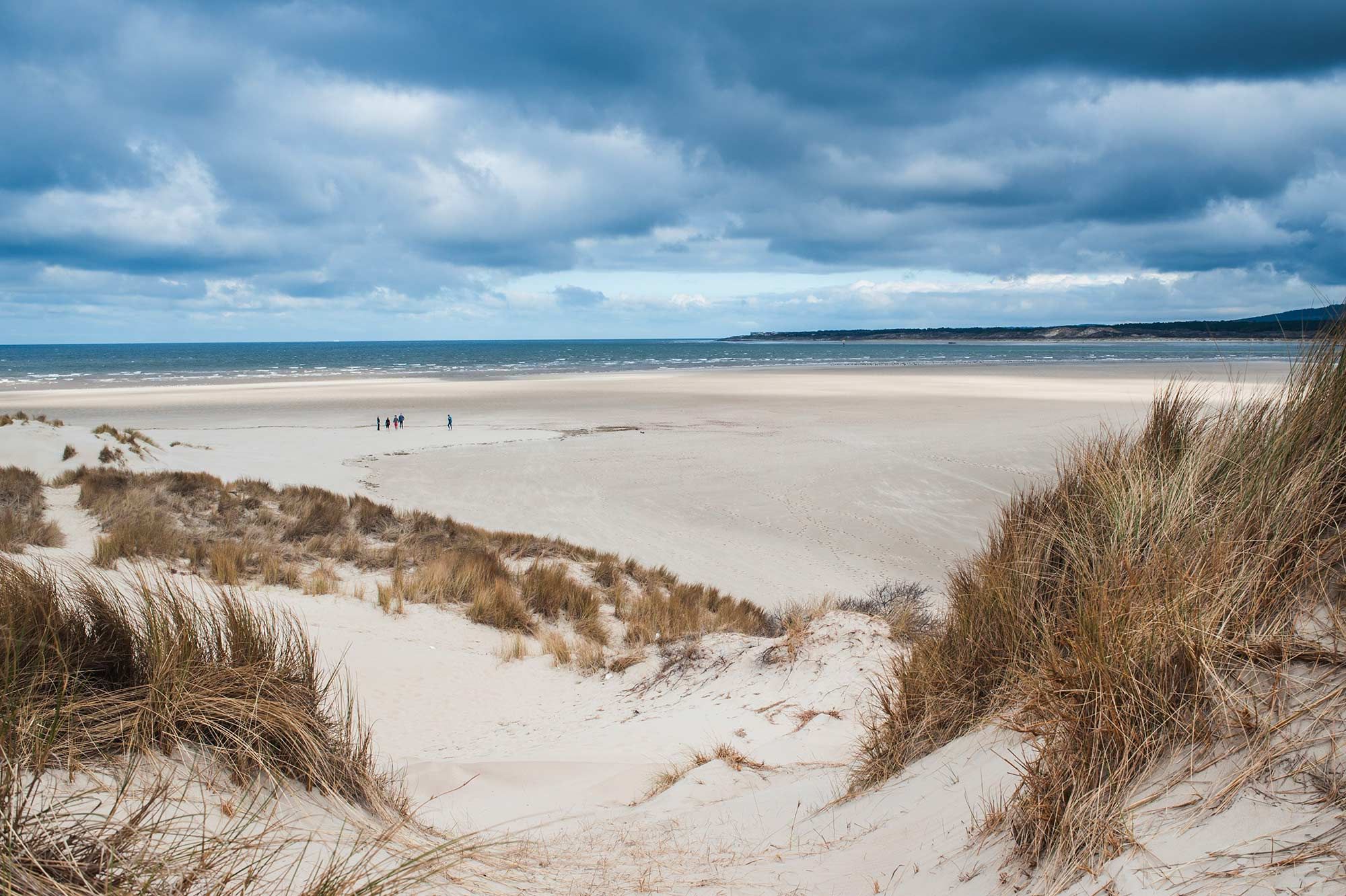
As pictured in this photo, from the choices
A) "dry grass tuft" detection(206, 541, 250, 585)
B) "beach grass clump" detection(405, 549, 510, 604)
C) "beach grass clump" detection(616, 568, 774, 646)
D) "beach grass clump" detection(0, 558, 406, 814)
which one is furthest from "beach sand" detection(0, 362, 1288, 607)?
"beach grass clump" detection(0, 558, 406, 814)

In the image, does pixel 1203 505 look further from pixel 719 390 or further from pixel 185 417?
pixel 719 390

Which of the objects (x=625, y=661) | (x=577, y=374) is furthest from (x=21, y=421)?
(x=577, y=374)

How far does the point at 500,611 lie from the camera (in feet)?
28.1

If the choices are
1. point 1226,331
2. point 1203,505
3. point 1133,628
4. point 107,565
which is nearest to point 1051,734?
point 1133,628

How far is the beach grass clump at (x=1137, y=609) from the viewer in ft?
7.75

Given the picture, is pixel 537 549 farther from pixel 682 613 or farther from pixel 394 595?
pixel 682 613

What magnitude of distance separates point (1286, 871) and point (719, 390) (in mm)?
46086

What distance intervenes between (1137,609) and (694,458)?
1902 centimetres

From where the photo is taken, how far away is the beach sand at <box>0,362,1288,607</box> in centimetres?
1315

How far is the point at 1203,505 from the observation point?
3.38 m

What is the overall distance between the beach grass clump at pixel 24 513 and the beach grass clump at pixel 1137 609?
7.56 meters

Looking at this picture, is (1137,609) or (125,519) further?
(125,519)

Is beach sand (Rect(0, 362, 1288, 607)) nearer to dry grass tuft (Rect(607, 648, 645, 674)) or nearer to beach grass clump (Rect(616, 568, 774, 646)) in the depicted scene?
beach grass clump (Rect(616, 568, 774, 646))

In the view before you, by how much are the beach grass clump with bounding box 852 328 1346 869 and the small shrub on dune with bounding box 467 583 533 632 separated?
5.23 metres
